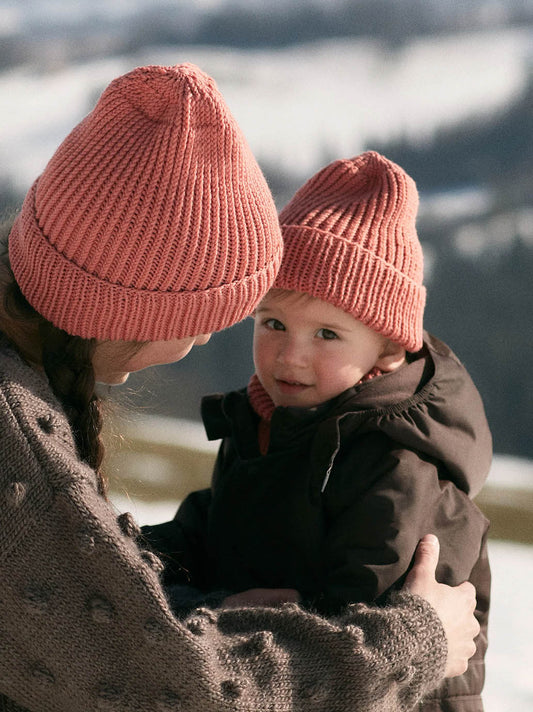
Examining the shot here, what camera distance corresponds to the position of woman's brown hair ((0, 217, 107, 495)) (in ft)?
4.11

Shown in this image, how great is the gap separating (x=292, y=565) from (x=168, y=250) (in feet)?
1.98

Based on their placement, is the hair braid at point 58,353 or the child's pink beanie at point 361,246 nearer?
the hair braid at point 58,353

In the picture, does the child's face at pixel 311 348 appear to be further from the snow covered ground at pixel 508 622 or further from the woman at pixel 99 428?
the snow covered ground at pixel 508 622

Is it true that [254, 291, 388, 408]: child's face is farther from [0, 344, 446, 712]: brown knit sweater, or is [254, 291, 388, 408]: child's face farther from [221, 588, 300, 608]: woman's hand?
[0, 344, 446, 712]: brown knit sweater

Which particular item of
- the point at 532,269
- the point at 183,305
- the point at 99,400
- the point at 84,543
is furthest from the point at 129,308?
the point at 532,269

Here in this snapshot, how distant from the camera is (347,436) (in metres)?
1.46

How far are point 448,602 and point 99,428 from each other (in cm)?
62

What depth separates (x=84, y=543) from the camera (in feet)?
3.29

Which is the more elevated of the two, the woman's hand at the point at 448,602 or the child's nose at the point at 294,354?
the child's nose at the point at 294,354

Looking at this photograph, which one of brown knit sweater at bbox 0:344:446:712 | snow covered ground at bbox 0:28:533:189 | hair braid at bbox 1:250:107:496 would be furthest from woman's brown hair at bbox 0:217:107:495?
snow covered ground at bbox 0:28:533:189

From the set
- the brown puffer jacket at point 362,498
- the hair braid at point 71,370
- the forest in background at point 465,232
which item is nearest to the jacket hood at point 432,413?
the brown puffer jacket at point 362,498

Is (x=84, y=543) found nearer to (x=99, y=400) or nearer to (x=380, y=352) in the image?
(x=99, y=400)

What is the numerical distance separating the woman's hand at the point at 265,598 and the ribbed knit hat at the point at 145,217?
454 millimetres

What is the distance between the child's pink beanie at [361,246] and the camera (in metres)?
1.49
